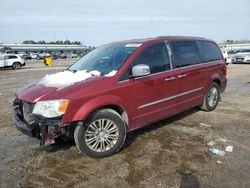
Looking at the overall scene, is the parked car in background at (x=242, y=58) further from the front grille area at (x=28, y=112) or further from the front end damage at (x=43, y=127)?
the front grille area at (x=28, y=112)

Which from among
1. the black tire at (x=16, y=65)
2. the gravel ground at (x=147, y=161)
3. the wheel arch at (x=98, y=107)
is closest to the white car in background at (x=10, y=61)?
the black tire at (x=16, y=65)

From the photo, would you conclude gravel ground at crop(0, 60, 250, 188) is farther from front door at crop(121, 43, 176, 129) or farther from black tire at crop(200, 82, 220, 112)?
black tire at crop(200, 82, 220, 112)

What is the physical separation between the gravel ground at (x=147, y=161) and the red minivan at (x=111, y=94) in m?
0.36

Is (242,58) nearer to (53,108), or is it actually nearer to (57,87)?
(57,87)

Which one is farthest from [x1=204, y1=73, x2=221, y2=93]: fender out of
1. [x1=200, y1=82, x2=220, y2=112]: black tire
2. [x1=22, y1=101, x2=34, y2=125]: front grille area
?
[x1=22, y1=101, x2=34, y2=125]: front grille area

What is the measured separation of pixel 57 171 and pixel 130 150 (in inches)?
49.7

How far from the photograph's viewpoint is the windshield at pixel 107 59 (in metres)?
4.83

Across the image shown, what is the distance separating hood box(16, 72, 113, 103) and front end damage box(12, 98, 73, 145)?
0.17 meters

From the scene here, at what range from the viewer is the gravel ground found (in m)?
3.69

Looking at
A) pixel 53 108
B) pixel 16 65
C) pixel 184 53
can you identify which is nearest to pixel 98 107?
pixel 53 108

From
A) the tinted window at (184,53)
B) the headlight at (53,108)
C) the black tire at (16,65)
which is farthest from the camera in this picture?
the black tire at (16,65)

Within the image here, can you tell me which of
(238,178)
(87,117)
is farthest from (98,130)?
(238,178)

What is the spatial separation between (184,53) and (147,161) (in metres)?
2.66

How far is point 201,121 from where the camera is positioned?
630 cm
